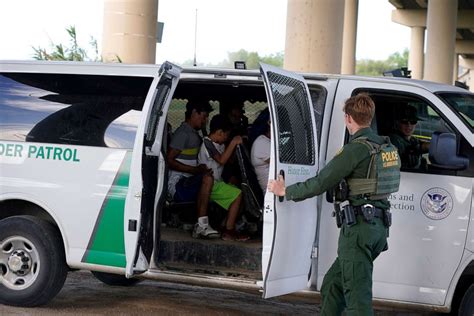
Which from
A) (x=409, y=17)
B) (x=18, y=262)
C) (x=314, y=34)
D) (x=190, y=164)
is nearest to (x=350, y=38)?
(x=409, y=17)

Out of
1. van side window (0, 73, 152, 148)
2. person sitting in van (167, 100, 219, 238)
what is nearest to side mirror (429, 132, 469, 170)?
person sitting in van (167, 100, 219, 238)

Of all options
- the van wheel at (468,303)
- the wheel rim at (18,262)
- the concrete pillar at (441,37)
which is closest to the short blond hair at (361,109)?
the van wheel at (468,303)

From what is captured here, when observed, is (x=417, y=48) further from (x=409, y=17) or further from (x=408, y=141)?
(x=408, y=141)

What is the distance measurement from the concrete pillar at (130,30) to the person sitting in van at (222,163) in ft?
31.1

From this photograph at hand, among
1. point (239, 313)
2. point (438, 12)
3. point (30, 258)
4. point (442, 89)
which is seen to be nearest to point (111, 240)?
point (30, 258)

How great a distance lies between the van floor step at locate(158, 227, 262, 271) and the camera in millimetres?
7488

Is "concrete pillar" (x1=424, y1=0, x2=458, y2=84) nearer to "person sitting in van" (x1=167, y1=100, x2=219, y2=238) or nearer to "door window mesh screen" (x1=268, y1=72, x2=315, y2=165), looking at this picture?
"person sitting in van" (x1=167, y1=100, x2=219, y2=238)

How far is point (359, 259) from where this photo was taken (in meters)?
6.22

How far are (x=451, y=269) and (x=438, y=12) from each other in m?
39.6

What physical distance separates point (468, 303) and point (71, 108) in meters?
3.57

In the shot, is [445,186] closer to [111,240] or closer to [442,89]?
[442,89]

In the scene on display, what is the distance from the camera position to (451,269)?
6.73 metres

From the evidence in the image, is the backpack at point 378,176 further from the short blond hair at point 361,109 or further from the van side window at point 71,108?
the van side window at point 71,108

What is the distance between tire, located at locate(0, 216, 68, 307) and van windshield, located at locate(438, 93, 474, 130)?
337 cm
